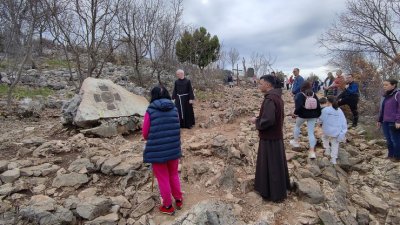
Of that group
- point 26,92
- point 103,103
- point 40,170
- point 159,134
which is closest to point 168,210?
point 159,134

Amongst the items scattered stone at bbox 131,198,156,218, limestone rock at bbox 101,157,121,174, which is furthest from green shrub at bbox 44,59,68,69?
scattered stone at bbox 131,198,156,218

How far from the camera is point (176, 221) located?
3580mm

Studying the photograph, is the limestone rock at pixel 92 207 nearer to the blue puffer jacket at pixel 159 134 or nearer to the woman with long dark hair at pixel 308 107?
the blue puffer jacket at pixel 159 134

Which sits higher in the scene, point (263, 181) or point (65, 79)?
point (65, 79)

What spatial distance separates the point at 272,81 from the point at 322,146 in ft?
10.1

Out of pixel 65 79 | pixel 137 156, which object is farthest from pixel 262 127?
pixel 65 79

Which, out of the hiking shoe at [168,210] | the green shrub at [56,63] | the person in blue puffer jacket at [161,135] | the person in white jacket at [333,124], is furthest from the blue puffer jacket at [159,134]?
the green shrub at [56,63]

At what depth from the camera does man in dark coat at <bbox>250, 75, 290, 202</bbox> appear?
384 cm

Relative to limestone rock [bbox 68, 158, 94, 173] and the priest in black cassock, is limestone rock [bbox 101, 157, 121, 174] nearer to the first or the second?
limestone rock [bbox 68, 158, 94, 173]

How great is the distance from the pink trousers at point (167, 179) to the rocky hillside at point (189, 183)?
0.86ft

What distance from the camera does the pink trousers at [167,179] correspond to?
3.71 m

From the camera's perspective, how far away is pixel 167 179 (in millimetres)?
3756

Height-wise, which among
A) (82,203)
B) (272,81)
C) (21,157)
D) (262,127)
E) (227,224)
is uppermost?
(272,81)

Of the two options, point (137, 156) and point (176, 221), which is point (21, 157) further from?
point (176, 221)
